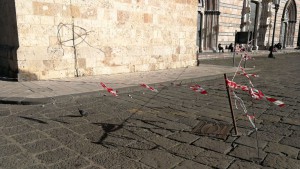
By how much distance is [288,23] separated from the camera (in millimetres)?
34344

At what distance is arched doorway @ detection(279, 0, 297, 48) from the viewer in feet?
107

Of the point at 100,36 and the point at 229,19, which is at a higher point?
the point at 229,19

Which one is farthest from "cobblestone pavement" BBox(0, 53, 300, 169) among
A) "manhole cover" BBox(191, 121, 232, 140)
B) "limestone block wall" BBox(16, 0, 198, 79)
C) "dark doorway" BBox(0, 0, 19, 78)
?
"dark doorway" BBox(0, 0, 19, 78)

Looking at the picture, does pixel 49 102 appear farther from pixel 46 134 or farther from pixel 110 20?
pixel 110 20

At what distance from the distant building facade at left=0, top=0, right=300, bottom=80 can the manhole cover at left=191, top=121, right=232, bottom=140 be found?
5596 mm

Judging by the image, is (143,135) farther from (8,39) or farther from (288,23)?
(288,23)

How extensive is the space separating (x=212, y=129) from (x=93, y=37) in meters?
6.12

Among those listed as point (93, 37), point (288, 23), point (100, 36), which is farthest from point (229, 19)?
point (93, 37)

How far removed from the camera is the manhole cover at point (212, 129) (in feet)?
12.2

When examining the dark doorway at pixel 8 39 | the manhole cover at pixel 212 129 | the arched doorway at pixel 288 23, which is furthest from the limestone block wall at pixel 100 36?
the arched doorway at pixel 288 23

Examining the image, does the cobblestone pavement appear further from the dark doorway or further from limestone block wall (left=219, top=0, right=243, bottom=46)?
limestone block wall (left=219, top=0, right=243, bottom=46)

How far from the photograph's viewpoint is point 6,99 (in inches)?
209

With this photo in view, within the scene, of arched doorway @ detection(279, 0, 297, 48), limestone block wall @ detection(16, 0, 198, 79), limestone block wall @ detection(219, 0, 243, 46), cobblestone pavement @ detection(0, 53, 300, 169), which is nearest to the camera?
cobblestone pavement @ detection(0, 53, 300, 169)

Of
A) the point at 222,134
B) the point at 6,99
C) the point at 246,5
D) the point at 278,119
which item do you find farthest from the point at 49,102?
the point at 246,5
